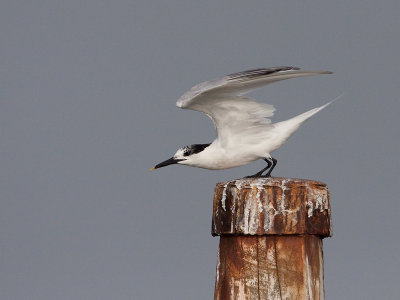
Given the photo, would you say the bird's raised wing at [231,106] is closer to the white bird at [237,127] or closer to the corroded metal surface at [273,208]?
the white bird at [237,127]

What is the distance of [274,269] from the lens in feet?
14.9

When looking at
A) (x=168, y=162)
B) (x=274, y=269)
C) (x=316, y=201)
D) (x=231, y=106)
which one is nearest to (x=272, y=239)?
(x=274, y=269)

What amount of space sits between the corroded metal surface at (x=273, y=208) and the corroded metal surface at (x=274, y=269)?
0.25ft

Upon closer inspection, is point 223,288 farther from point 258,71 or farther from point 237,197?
point 258,71

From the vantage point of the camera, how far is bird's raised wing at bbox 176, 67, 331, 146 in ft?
25.6

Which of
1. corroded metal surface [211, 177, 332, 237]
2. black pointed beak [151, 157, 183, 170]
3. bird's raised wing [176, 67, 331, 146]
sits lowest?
corroded metal surface [211, 177, 332, 237]

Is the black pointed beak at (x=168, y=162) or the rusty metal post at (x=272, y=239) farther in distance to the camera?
the black pointed beak at (x=168, y=162)

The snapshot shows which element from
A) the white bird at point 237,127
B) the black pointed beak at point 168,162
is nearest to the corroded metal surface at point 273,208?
the white bird at point 237,127

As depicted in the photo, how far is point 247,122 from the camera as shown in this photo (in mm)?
8438

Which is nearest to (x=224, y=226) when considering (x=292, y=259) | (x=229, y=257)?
(x=229, y=257)

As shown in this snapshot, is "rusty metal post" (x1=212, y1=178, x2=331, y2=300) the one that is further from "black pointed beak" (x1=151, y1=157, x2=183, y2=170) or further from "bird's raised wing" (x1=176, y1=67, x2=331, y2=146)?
"black pointed beak" (x1=151, y1=157, x2=183, y2=170)

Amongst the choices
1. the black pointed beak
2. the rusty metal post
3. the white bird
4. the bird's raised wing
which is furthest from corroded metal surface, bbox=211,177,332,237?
the black pointed beak

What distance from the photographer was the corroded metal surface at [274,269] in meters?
4.54

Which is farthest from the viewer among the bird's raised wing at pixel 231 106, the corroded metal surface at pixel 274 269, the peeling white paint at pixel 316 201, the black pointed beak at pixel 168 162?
the black pointed beak at pixel 168 162
